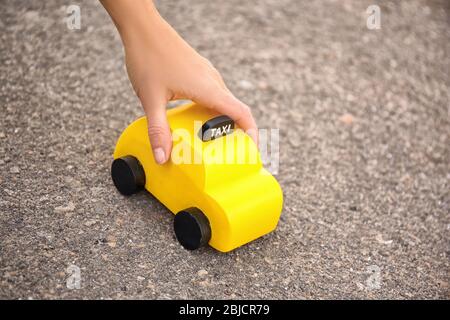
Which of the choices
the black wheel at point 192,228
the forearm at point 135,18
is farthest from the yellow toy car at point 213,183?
the forearm at point 135,18

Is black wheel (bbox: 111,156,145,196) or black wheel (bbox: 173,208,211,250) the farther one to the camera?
black wheel (bbox: 111,156,145,196)

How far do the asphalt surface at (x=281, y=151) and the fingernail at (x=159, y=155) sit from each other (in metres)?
0.22

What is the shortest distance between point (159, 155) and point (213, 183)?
0.52 feet

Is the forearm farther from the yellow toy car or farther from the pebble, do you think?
the pebble

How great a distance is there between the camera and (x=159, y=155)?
5.29ft

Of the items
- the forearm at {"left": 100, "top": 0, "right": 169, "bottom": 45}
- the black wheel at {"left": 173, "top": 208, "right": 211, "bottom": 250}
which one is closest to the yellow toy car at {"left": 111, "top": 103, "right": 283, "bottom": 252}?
the black wheel at {"left": 173, "top": 208, "right": 211, "bottom": 250}

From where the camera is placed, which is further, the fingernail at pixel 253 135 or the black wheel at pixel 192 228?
the fingernail at pixel 253 135

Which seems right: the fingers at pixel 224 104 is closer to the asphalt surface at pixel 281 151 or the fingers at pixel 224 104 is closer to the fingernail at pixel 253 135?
the fingernail at pixel 253 135

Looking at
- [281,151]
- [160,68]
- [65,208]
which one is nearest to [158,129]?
[160,68]

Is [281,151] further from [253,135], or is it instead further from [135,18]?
[135,18]

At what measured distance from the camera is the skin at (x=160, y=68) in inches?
64.8

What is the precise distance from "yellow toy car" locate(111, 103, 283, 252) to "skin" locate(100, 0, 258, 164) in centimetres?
5

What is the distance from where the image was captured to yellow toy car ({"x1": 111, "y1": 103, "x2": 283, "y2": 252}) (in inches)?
62.6
